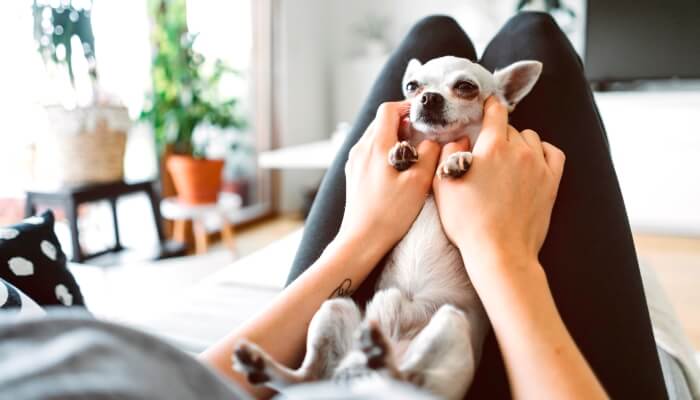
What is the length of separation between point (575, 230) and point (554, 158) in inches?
4.9

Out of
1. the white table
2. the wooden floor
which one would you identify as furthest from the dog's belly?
the white table

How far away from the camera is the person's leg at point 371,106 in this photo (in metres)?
0.99

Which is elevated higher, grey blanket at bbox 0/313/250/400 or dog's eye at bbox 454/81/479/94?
dog's eye at bbox 454/81/479/94

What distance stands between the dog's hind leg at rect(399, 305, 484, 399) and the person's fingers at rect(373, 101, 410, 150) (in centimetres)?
36

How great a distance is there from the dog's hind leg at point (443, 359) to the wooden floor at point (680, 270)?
4.75ft

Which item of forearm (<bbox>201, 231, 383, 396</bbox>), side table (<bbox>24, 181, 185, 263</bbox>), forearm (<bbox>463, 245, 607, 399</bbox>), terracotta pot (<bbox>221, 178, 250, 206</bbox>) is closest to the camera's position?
forearm (<bbox>463, 245, 607, 399</bbox>)

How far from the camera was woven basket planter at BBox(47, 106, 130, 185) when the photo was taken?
2.10 metres

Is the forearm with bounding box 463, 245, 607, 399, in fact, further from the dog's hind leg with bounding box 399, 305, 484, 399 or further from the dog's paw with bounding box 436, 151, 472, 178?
the dog's paw with bounding box 436, 151, 472, 178

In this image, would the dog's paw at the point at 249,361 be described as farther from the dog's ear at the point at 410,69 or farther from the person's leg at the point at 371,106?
the dog's ear at the point at 410,69

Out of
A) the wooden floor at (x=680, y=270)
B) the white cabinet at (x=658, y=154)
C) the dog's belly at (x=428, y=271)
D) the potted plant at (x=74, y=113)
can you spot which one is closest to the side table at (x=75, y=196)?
the potted plant at (x=74, y=113)

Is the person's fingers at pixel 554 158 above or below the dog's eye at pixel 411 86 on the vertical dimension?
below

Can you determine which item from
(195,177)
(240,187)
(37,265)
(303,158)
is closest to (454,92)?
(37,265)

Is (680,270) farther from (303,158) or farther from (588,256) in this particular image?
(588,256)

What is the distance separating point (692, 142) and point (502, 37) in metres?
2.67
